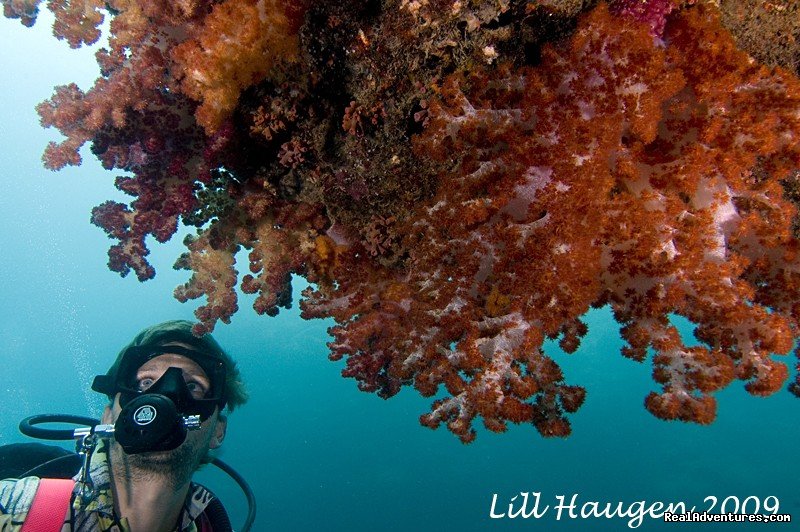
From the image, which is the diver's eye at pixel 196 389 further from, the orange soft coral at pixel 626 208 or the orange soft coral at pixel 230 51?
the orange soft coral at pixel 626 208

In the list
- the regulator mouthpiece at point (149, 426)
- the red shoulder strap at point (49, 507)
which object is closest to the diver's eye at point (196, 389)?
the regulator mouthpiece at point (149, 426)

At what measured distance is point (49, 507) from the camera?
14.0ft

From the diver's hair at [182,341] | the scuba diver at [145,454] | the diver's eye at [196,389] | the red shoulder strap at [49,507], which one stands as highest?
the diver's hair at [182,341]

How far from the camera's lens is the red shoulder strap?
4180mm

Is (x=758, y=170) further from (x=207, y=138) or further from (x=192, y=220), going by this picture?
(x=192, y=220)

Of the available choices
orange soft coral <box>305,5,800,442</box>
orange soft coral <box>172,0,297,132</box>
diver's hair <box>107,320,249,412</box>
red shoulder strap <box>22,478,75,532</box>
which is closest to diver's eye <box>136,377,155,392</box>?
diver's hair <box>107,320,249,412</box>

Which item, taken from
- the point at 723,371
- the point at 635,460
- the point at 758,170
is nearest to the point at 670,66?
the point at 758,170

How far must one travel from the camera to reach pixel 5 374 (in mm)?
88062

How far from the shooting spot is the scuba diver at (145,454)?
14.2 feet

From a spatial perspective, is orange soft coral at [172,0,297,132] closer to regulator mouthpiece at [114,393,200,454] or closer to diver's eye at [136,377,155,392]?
regulator mouthpiece at [114,393,200,454]

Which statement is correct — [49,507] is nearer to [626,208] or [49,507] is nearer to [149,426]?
[149,426]

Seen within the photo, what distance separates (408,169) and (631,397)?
63.9 meters

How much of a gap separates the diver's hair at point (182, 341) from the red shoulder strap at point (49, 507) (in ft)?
3.34

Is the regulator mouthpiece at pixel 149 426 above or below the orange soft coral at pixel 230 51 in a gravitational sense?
below
